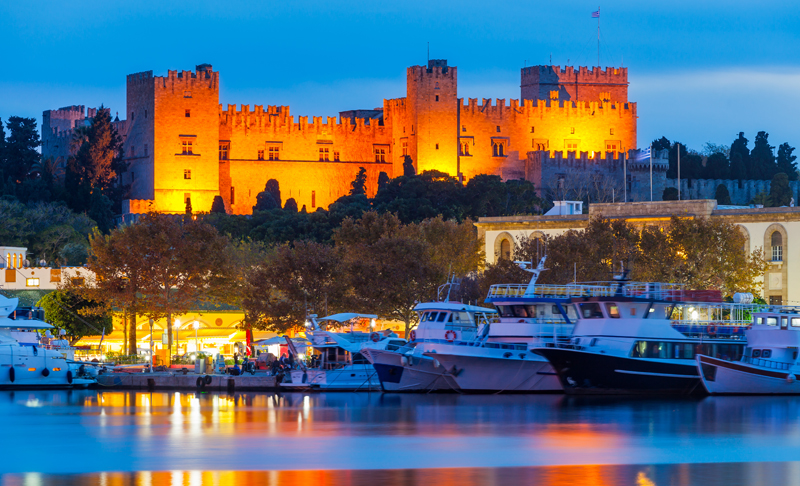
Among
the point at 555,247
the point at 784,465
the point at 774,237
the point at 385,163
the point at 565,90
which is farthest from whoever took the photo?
the point at 565,90

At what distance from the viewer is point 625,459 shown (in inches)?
1158

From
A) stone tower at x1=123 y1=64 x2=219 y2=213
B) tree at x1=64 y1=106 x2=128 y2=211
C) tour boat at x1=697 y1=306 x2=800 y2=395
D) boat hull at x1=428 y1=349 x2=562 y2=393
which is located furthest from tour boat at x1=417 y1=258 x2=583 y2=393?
stone tower at x1=123 y1=64 x2=219 y2=213

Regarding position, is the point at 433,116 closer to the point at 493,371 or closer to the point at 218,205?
the point at 218,205

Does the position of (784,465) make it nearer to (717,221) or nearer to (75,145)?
(717,221)

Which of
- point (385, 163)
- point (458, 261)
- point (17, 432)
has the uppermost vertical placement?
point (385, 163)

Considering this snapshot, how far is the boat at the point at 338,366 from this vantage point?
162ft

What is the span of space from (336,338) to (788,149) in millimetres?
102347

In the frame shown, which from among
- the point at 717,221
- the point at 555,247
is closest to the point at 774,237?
the point at 717,221

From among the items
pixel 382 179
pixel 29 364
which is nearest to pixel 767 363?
pixel 29 364

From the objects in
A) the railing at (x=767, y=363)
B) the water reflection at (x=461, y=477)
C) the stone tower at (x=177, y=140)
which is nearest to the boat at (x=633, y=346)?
the railing at (x=767, y=363)

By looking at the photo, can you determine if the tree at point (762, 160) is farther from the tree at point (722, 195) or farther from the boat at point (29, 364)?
the boat at point (29, 364)

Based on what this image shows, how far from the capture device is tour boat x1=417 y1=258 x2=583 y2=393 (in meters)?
47.1

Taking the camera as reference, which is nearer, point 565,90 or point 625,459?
point 625,459

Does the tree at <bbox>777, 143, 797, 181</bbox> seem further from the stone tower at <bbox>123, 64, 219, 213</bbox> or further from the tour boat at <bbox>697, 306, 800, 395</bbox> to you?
the tour boat at <bbox>697, 306, 800, 395</bbox>
